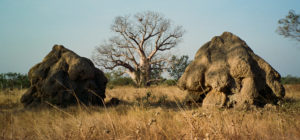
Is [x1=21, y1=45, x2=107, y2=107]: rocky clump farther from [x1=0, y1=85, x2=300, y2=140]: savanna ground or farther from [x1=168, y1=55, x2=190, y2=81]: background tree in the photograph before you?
[x1=168, y1=55, x2=190, y2=81]: background tree

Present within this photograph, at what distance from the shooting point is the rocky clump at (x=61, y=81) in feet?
23.0

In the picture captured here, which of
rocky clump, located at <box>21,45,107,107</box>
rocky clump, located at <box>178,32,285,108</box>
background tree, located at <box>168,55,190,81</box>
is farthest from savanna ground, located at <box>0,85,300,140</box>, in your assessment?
background tree, located at <box>168,55,190,81</box>

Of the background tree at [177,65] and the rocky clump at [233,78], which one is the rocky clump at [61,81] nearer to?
the rocky clump at [233,78]

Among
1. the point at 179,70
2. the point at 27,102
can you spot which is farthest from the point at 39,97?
the point at 179,70

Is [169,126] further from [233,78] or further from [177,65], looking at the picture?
[177,65]

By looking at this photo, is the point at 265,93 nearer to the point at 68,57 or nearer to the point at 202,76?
the point at 202,76

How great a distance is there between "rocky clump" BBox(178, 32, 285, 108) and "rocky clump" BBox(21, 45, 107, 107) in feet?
10.2

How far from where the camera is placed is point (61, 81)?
705 centimetres

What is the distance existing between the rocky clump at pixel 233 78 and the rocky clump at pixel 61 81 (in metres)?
3.11

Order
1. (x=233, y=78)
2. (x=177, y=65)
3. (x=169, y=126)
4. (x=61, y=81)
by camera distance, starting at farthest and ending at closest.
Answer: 1. (x=177, y=65)
2. (x=61, y=81)
3. (x=233, y=78)
4. (x=169, y=126)

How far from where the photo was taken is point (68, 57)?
7.61 m

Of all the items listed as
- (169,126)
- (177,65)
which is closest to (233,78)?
(169,126)

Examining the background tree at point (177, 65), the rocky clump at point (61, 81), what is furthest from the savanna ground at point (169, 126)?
the background tree at point (177, 65)

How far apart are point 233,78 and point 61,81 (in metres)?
4.89
